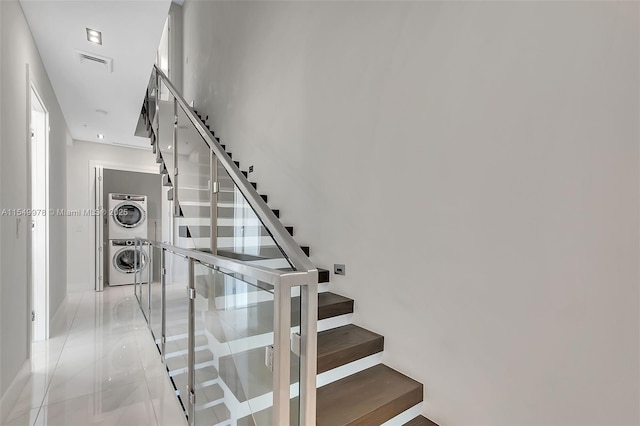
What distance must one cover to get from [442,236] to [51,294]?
411 centimetres

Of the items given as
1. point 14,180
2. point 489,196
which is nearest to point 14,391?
point 14,180

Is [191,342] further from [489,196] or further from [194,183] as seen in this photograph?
[489,196]

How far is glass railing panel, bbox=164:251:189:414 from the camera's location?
2002 mm

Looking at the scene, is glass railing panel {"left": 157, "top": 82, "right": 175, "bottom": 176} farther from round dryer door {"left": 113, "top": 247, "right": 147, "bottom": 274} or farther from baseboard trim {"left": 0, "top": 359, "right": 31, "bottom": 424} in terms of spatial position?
round dryer door {"left": 113, "top": 247, "right": 147, "bottom": 274}

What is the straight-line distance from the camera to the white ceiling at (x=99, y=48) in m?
2.19

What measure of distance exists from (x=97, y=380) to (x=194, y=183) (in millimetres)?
1696

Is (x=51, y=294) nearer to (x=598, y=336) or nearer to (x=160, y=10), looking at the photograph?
(x=160, y=10)

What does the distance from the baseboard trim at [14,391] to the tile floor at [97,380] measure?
0.04m

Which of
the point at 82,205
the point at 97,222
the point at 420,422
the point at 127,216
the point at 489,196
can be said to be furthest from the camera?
the point at 127,216

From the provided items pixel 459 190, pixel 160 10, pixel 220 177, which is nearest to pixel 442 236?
pixel 459 190

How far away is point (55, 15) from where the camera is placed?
226 cm

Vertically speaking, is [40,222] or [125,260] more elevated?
[40,222]

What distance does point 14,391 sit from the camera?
200 cm

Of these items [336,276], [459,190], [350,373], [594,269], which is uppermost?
[459,190]
